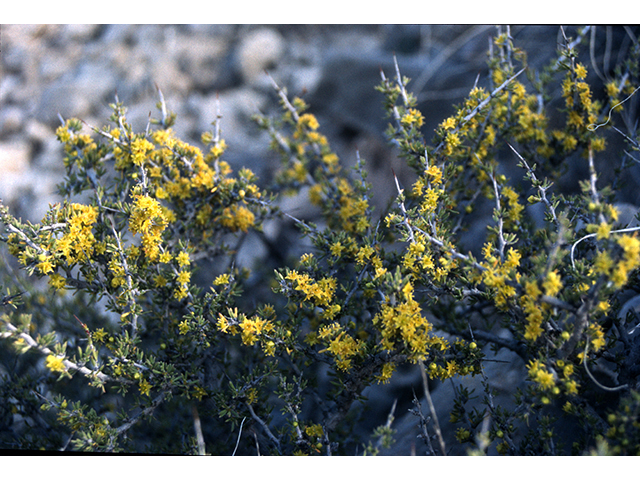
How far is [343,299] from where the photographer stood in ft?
7.30

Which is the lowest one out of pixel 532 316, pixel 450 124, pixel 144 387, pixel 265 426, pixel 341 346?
pixel 265 426

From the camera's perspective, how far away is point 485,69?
3502 millimetres

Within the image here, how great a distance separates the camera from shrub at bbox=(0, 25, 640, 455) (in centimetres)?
179

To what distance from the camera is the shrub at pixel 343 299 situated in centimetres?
179

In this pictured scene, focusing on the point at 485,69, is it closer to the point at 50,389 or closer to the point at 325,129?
the point at 325,129

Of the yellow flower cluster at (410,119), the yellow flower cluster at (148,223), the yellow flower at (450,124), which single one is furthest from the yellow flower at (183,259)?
the yellow flower at (450,124)

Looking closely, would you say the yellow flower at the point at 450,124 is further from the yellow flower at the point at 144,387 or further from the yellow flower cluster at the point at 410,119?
the yellow flower at the point at 144,387

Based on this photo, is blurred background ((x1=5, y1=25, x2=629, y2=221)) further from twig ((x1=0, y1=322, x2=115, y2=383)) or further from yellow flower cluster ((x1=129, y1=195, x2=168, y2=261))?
twig ((x1=0, y1=322, x2=115, y2=383))

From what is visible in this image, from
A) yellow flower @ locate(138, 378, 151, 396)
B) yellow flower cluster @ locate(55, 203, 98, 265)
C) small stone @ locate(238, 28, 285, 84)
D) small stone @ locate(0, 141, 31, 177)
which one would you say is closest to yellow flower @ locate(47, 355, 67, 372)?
yellow flower @ locate(138, 378, 151, 396)

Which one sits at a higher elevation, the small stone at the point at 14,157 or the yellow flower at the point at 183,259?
the small stone at the point at 14,157

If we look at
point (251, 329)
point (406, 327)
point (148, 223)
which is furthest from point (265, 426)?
point (148, 223)

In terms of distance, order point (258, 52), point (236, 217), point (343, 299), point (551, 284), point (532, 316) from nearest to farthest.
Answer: point (551, 284), point (532, 316), point (343, 299), point (236, 217), point (258, 52)

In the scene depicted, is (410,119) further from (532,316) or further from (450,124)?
(532,316)
